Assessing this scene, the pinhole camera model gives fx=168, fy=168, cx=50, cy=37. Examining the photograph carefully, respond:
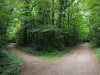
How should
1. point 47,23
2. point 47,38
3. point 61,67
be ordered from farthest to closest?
point 47,23 < point 47,38 < point 61,67

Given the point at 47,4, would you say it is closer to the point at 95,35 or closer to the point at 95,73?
the point at 95,35

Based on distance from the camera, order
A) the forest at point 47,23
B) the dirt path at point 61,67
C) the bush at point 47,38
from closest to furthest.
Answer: the dirt path at point 61,67
the forest at point 47,23
the bush at point 47,38

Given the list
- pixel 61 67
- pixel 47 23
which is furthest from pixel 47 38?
pixel 61 67

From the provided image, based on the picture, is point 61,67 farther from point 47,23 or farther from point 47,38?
point 47,23

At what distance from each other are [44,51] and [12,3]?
9.30 m

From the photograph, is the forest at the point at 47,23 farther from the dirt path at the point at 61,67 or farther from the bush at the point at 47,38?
the dirt path at the point at 61,67

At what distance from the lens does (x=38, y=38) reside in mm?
22500

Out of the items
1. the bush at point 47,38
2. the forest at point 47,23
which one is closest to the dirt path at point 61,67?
the forest at point 47,23

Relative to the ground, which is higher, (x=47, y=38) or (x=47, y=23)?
(x=47, y=23)

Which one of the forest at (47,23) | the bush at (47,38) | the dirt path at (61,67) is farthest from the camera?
the bush at (47,38)

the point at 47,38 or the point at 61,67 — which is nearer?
the point at 61,67

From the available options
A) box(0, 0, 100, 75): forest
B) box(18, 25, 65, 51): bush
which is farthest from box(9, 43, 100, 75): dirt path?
box(18, 25, 65, 51): bush

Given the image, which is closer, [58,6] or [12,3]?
[12,3]

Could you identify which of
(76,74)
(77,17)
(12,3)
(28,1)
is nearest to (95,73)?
(76,74)
